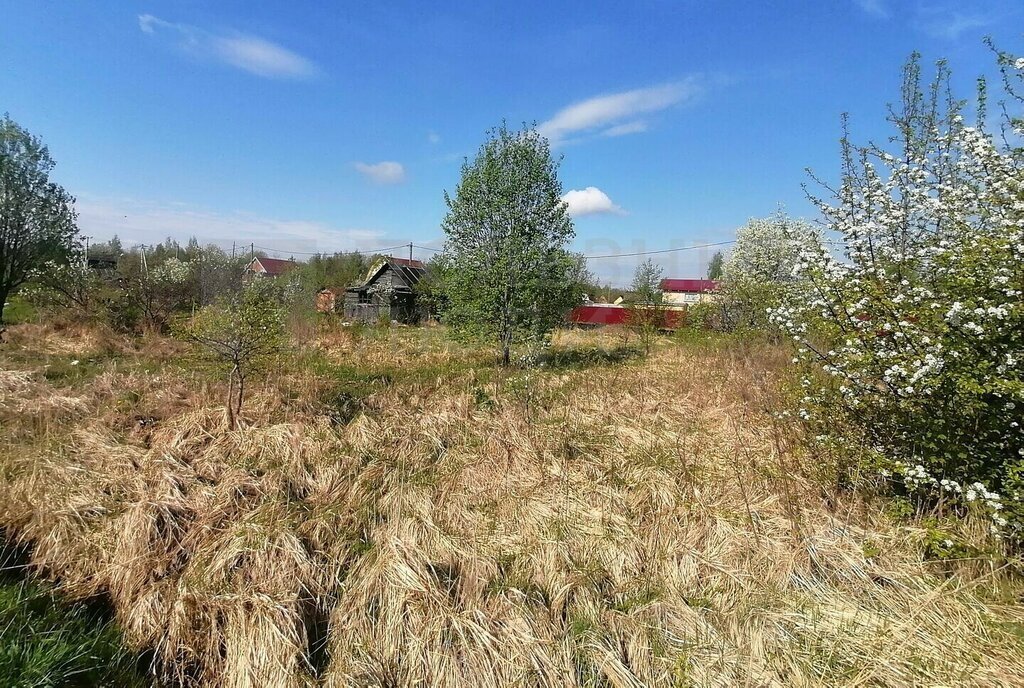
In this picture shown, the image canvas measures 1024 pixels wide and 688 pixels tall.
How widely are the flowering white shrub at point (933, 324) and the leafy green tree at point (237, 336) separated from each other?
6309 mm

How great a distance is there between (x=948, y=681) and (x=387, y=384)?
305 inches

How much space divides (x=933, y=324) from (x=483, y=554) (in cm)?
368

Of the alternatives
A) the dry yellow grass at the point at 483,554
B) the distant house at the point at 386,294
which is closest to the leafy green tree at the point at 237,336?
the dry yellow grass at the point at 483,554

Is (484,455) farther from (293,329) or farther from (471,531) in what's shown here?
(293,329)

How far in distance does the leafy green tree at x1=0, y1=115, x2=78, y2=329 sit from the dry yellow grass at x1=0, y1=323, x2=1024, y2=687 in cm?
1098

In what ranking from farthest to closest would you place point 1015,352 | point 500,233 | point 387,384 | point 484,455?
point 500,233 < point 387,384 < point 484,455 < point 1015,352

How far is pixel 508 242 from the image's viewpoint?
10.7m

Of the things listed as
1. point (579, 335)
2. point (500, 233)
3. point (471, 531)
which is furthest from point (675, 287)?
point (471, 531)

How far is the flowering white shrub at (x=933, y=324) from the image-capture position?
286cm

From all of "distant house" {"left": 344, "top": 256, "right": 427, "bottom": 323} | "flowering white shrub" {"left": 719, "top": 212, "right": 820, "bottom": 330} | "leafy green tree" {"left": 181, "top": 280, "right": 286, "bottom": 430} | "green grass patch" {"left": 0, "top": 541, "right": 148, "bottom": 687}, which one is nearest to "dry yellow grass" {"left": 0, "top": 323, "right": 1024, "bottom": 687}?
"green grass patch" {"left": 0, "top": 541, "right": 148, "bottom": 687}

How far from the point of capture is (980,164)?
3.71 meters

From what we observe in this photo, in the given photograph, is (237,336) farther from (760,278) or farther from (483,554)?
(760,278)

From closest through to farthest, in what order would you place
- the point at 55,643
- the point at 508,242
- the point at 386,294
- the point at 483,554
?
1. the point at 55,643
2. the point at 483,554
3. the point at 508,242
4. the point at 386,294

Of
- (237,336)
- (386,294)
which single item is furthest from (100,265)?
(237,336)
